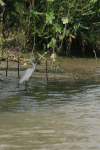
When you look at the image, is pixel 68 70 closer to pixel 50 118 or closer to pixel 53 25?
pixel 53 25

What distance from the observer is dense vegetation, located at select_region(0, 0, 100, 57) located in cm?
2016

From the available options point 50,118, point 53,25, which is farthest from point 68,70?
point 50,118

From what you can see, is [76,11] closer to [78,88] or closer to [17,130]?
[78,88]

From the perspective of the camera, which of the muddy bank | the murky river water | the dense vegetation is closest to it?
the murky river water

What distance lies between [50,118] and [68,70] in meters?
9.10

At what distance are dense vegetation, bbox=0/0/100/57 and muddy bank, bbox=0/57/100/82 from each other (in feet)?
3.56

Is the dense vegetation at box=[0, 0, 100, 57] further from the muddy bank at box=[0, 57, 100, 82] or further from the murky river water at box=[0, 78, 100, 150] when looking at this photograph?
the murky river water at box=[0, 78, 100, 150]

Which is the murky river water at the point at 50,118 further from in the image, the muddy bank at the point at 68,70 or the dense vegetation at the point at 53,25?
the dense vegetation at the point at 53,25

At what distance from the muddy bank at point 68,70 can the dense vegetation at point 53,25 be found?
108cm

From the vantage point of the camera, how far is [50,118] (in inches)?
300

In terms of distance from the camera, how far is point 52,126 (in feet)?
22.9

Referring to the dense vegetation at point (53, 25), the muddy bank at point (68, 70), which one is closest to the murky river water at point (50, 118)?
the muddy bank at point (68, 70)

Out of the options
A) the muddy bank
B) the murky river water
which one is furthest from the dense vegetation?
the murky river water

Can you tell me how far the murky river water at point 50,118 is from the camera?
19.7 ft
